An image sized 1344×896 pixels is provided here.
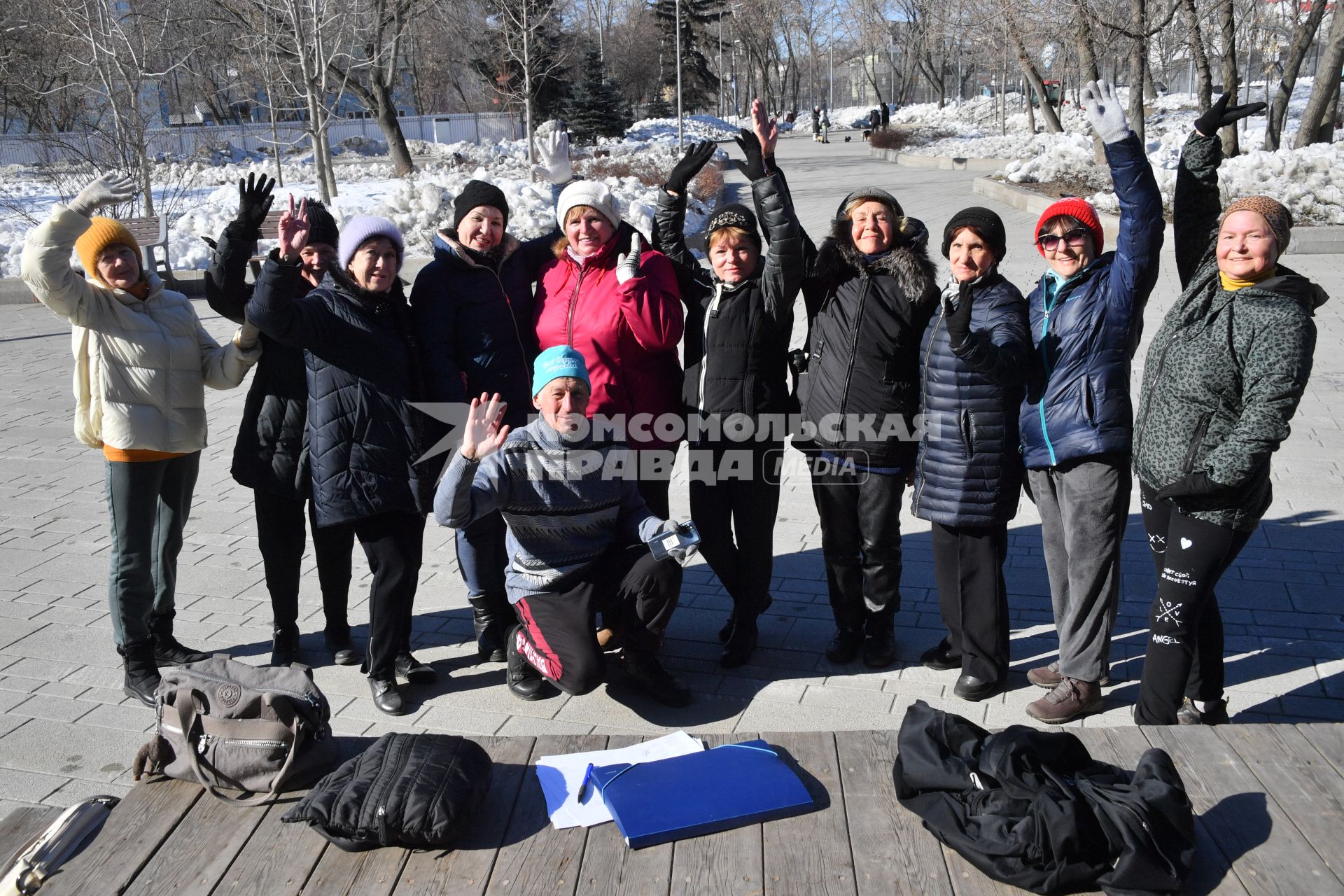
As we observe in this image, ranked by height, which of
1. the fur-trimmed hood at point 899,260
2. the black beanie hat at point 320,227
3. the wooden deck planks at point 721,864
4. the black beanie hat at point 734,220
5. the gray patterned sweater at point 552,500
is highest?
the black beanie hat at point 320,227

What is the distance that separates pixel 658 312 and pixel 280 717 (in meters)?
2.02

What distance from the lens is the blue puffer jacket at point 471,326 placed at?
4230 mm

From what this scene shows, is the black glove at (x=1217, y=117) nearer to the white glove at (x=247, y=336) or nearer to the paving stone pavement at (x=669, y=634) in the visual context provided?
the paving stone pavement at (x=669, y=634)

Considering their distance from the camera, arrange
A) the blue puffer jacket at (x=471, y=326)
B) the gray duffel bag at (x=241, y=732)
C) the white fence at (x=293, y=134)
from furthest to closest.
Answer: the white fence at (x=293, y=134), the blue puffer jacket at (x=471, y=326), the gray duffel bag at (x=241, y=732)

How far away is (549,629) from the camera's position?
13.0 ft

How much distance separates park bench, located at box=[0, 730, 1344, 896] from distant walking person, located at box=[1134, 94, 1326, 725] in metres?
0.57

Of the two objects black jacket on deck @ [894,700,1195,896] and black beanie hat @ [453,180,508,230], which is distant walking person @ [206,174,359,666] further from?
black jacket on deck @ [894,700,1195,896]

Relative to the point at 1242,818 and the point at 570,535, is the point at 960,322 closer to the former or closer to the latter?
the point at 570,535

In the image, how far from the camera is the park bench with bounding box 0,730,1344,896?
2.58 meters

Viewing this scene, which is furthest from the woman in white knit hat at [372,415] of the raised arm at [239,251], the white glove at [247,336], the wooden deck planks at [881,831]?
the wooden deck planks at [881,831]

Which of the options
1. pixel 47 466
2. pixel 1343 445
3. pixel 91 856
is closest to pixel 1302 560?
pixel 1343 445

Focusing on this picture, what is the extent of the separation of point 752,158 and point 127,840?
120 inches

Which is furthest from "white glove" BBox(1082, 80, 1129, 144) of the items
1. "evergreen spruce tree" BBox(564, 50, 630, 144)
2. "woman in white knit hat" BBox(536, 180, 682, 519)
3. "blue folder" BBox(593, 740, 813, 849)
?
"evergreen spruce tree" BBox(564, 50, 630, 144)

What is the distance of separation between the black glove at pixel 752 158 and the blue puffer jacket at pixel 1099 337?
114cm
